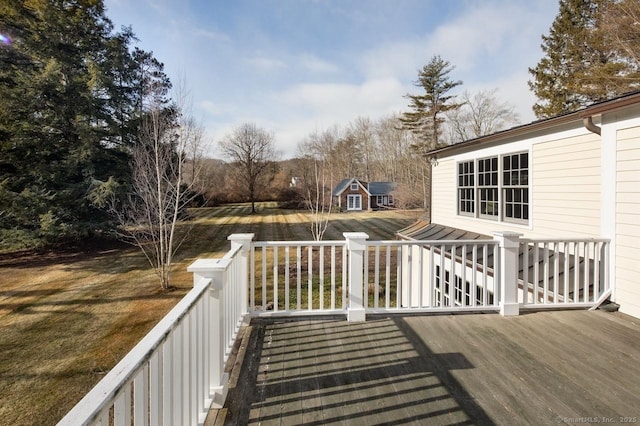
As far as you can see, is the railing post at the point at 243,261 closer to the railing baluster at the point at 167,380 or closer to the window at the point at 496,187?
the railing baluster at the point at 167,380

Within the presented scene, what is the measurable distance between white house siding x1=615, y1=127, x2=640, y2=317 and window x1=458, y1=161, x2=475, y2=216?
3645 mm

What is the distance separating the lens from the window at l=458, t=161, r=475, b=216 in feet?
24.1

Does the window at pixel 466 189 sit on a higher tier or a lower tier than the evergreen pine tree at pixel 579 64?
lower

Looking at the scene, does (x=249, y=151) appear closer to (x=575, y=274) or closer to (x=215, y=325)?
(x=575, y=274)

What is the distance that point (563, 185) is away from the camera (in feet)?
16.3

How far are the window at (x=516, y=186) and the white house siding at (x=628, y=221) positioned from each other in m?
2.19

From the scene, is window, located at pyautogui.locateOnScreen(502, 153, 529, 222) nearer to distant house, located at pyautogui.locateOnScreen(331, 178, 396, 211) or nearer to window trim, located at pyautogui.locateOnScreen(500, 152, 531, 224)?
window trim, located at pyautogui.locateOnScreen(500, 152, 531, 224)

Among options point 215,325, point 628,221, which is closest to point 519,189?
point 628,221


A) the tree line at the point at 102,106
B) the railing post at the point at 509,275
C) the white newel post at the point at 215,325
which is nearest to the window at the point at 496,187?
the railing post at the point at 509,275

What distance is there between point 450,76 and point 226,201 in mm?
23236

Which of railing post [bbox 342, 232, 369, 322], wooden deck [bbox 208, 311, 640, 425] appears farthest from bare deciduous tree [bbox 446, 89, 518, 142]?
railing post [bbox 342, 232, 369, 322]

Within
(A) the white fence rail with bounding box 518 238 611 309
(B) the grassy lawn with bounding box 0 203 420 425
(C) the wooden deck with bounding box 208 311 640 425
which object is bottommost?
(B) the grassy lawn with bounding box 0 203 420 425

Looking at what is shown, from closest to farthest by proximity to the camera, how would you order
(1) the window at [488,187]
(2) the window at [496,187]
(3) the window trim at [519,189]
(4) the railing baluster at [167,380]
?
1. (4) the railing baluster at [167,380]
2. (3) the window trim at [519,189]
3. (2) the window at [496,187]
4. (1) the window at [488,187]

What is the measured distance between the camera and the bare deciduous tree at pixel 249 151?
2827cm
